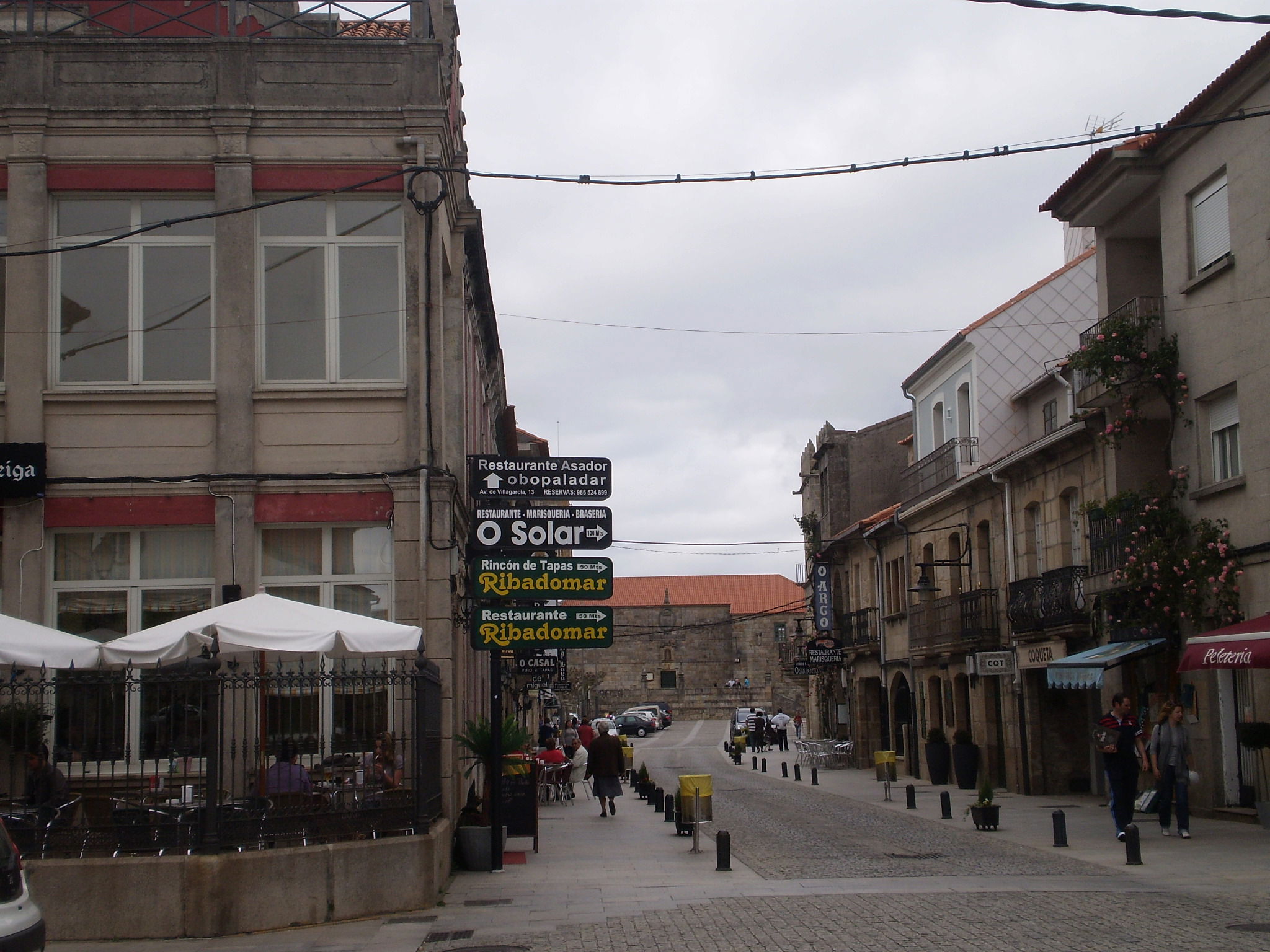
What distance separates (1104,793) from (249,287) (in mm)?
18724

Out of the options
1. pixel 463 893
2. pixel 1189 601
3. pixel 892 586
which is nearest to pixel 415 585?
pixel 463 893

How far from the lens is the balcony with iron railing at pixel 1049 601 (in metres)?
24.1

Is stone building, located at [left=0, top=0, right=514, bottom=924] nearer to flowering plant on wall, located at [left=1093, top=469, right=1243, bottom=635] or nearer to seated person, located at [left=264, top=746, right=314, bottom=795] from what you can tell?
seated person, located at [left=264, top=746, right=314, bottom=795]

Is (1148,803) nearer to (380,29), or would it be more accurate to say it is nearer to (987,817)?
(987,817)

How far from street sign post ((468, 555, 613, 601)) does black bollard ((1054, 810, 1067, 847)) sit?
6.14 m

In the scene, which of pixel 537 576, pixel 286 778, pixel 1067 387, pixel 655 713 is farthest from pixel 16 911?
pixel 655 713

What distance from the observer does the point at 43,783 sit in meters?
12.6

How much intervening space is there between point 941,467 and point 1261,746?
1601 centimetres

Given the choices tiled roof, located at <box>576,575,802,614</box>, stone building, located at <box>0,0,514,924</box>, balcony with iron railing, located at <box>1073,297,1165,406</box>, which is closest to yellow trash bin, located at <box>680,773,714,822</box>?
stone building, located at <box>0,0,514,924</box>

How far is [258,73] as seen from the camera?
15.7m

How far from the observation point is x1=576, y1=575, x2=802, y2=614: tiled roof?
117319 mm

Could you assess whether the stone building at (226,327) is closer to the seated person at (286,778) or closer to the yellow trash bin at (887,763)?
the seated person at (286,778)

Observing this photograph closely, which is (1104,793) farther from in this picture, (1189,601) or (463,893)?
(463,893)

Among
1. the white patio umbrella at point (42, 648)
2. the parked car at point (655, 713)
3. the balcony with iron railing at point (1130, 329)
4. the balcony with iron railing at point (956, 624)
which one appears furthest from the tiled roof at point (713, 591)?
the white patio umbrella at point (42, 648)
